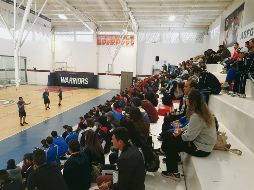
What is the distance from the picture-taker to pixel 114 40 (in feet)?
91.2

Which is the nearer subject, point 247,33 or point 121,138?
point 121,138

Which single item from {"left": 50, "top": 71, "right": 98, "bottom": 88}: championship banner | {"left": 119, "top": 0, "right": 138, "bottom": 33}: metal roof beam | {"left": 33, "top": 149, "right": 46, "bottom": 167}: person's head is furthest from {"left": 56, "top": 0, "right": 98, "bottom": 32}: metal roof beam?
{"left": 33, "top": 149, "right": 46, "bottom": 167}: person's head

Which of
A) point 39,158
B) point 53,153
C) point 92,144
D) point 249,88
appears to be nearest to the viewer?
point 39,158

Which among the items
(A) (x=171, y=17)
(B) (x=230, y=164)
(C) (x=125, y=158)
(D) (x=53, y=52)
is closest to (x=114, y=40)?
(D) (x=53, y=52)

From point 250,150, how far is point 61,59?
27.2m

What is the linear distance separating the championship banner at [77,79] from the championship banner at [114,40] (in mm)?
3689

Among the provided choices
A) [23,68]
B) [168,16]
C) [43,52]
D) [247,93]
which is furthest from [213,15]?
[23,68]

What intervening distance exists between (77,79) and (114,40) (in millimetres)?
5754

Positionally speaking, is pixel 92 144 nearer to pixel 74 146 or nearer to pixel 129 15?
pixel 74 146

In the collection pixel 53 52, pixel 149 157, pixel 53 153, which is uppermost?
pixel 53 52

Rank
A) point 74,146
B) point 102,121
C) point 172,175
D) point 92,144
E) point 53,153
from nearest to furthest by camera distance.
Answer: point 74,146
point 172,175
point 92,144
point 53,153
point 102,121

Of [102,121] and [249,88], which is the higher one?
[249,88]

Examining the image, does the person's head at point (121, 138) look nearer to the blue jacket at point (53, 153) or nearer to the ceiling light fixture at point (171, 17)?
the blue jacket at point (53, 153)

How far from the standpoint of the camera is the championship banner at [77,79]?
91.3 feet
